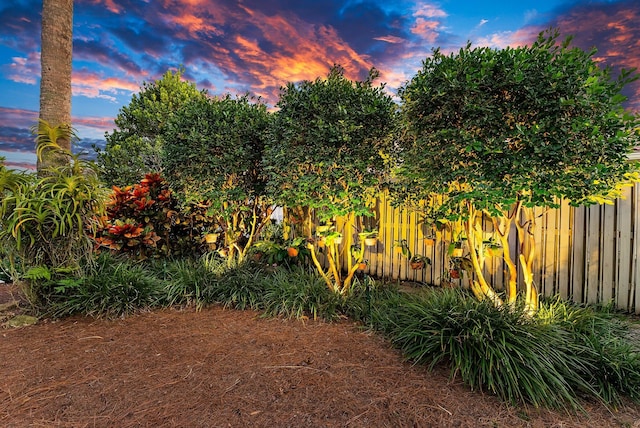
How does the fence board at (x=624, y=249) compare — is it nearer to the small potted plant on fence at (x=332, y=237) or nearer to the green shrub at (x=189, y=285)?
the small potted plant on fence at (x=332, y=237)

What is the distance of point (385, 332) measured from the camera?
3.03 m

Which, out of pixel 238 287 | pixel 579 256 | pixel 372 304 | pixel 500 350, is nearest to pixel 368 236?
pixel 372 304

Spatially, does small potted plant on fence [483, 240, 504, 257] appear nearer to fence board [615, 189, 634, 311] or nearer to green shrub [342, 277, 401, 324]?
green shrub [342, 277, 401, 324]

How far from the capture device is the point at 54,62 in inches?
154

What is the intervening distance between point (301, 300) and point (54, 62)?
421 cm

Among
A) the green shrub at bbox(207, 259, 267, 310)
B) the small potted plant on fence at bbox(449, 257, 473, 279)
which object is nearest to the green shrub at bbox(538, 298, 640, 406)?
the small potted plant on fence at bbox(449, 257, 473, 279)

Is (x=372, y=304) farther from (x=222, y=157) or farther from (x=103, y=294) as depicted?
(x=103, y=294)

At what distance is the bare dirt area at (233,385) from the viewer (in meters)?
1.86

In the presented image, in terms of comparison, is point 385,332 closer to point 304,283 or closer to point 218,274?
point 304,283

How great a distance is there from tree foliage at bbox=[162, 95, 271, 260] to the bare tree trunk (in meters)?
1.28

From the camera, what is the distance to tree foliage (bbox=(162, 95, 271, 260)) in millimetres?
4398

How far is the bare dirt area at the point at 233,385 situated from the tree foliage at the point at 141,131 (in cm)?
899

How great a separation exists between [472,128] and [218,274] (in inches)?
140

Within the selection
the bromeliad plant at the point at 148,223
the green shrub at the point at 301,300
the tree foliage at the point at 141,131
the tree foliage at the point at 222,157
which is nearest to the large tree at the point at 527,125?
the green shrub at the point at 301,300
